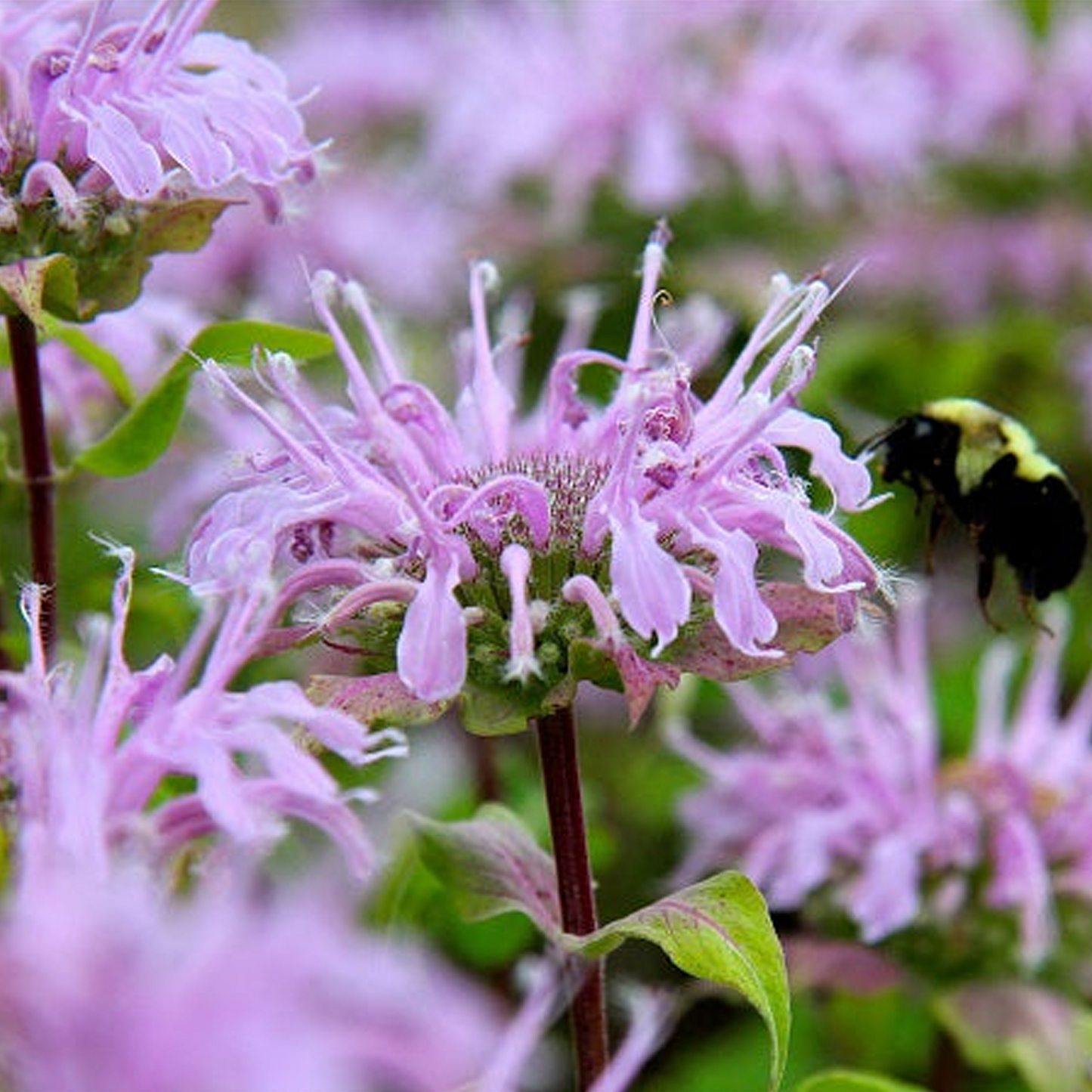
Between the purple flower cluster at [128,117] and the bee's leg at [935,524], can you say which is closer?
the purple flower cluster at [128,117]

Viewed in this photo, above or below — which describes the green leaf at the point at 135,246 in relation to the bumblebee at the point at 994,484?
above

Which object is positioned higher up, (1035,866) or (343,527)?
(343,527)

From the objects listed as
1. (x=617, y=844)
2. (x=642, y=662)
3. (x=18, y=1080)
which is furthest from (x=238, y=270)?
(x=18, y=1080)

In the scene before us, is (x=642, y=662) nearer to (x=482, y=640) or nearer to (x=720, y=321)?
(x=482, y=640)

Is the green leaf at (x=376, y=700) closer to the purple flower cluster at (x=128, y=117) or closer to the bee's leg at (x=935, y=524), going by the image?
the purple flower cluster at (x=128, y=117)

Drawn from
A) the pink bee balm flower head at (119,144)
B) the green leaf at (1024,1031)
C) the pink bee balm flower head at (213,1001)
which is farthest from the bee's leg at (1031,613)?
the pink bee balm flower head at (213,1001)

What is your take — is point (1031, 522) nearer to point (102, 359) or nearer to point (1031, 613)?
point (1031, 613)
